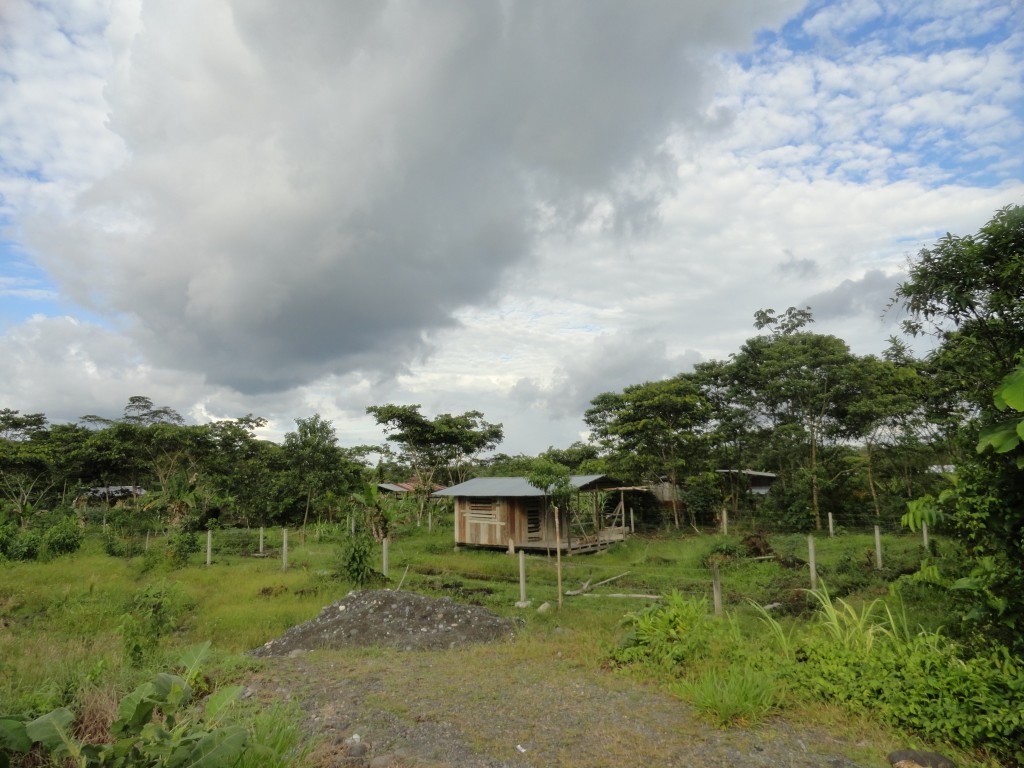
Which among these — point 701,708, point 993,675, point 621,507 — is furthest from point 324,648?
point 621,507

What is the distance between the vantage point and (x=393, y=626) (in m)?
9.59

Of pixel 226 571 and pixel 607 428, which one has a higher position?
pixel 607 428

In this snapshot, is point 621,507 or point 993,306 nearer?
point 993,306

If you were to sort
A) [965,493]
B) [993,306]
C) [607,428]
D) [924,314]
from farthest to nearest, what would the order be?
[607,428]
[924,314]
[993,306]
[965,493]

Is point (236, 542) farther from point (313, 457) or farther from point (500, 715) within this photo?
point (500, 715)

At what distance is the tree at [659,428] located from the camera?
1085 inches

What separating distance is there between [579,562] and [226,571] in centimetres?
1085

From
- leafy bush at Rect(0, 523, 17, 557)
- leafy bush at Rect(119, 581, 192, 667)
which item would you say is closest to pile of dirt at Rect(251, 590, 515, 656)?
leafy bush at Rect(119, 581, 192, 667)

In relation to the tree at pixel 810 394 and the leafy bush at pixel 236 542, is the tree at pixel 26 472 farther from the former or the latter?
the tree at pixel 810 394

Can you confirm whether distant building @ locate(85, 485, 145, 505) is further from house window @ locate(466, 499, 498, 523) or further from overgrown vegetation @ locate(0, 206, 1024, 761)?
house window @ locate(466, 499, 498, 523)

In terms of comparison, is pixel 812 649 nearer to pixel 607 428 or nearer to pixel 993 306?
pixel 993 306

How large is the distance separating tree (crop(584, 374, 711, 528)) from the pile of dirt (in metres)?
18.7

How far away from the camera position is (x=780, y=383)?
26.2 metres

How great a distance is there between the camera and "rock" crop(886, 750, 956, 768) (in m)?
4.06
